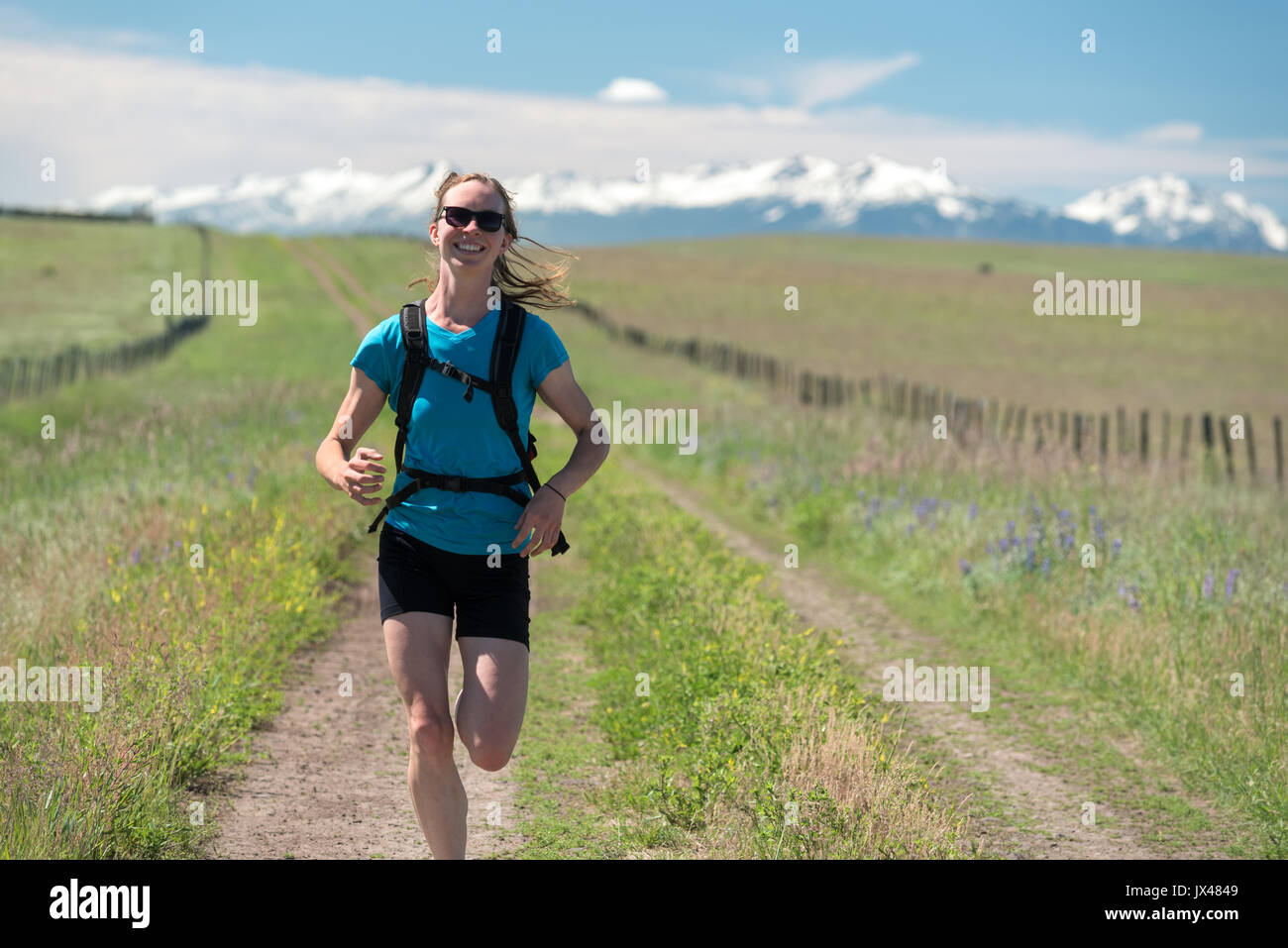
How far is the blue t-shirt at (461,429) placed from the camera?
12.8ft

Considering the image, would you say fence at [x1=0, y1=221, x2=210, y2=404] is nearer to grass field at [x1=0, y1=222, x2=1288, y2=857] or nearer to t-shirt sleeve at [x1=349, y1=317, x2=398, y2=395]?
grass field at [x1=0, y1=222, x2=1288, y2=857]

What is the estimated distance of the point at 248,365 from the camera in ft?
128

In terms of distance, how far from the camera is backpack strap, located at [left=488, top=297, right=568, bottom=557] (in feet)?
12.8

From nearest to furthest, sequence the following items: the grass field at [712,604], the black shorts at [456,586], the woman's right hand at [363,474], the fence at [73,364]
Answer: the woman's right hand at [363,474]
the black shorts at [456,586]
the grass field at [712,604]
the fence at [73,364]

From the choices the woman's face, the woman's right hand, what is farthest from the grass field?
the woman's face

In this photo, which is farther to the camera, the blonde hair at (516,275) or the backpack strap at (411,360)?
the blonde hair at (516,275)

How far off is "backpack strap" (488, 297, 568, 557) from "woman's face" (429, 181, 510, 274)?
0.61 feet

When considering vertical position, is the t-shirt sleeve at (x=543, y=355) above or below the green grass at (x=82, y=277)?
below

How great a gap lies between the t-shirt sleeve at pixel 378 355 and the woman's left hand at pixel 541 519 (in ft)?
2.19

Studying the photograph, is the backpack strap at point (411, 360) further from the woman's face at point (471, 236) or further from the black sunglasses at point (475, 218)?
the black sunglasses at point (475, 218)

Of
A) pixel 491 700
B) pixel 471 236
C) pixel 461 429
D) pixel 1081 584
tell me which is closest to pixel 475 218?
pixel 471 236

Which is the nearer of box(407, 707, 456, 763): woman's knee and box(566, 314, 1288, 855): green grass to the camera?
box(407, 707, 456, 763): woman's knee

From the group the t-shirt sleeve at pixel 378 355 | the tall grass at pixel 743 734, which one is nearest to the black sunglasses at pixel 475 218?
the t-shirt sleeve at pixel 378 355

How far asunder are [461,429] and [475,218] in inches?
28.8
